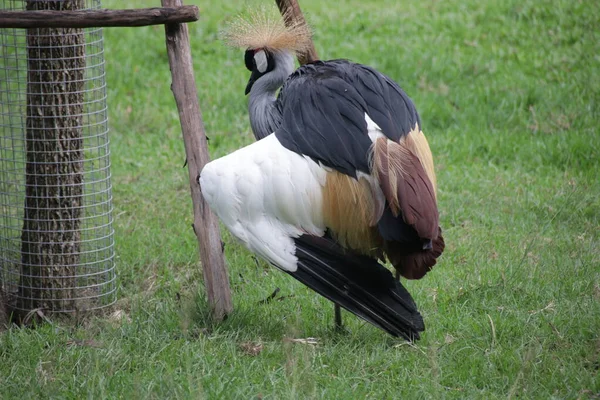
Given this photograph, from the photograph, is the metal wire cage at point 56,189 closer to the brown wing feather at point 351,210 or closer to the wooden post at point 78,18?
the wooden post at point 78,18

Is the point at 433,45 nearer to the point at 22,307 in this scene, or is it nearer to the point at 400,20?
the point at 400,20

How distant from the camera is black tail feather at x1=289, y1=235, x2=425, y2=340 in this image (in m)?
3.21

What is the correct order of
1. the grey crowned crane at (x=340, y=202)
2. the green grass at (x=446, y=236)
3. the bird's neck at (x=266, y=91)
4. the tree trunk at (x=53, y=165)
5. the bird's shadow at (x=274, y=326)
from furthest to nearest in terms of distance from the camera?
the bird's neck at (x=266, y=91) → the tree trunk at (x=53, y=165) → the bird's shadow at (x=274, y=326) → the grey crowned crane at (x=340, y=202) → the green grass at (x=446, y=236)

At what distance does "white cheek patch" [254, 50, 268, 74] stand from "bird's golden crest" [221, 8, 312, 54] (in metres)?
0.03

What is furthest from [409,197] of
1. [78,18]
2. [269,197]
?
[78,18]

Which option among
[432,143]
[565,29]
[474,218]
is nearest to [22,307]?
[474,218]

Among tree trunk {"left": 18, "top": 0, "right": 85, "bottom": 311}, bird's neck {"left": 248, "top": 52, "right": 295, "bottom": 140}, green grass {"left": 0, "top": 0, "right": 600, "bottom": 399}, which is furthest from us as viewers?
bird's neck {"left": 248, "top": 52, "right": 295, "bottom": 140}

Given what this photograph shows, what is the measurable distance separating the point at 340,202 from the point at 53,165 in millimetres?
1431

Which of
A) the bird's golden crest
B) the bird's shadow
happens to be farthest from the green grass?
the bird's golden crest

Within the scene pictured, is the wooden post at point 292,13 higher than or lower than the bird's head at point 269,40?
higher

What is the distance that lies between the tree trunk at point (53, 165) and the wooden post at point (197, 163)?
56 centimetres

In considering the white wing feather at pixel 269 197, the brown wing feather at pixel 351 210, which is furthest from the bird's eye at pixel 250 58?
the brown wing feather at pixel 351 210

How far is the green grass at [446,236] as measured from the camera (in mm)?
3043

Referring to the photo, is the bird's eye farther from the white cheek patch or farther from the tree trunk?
the tree trunk
